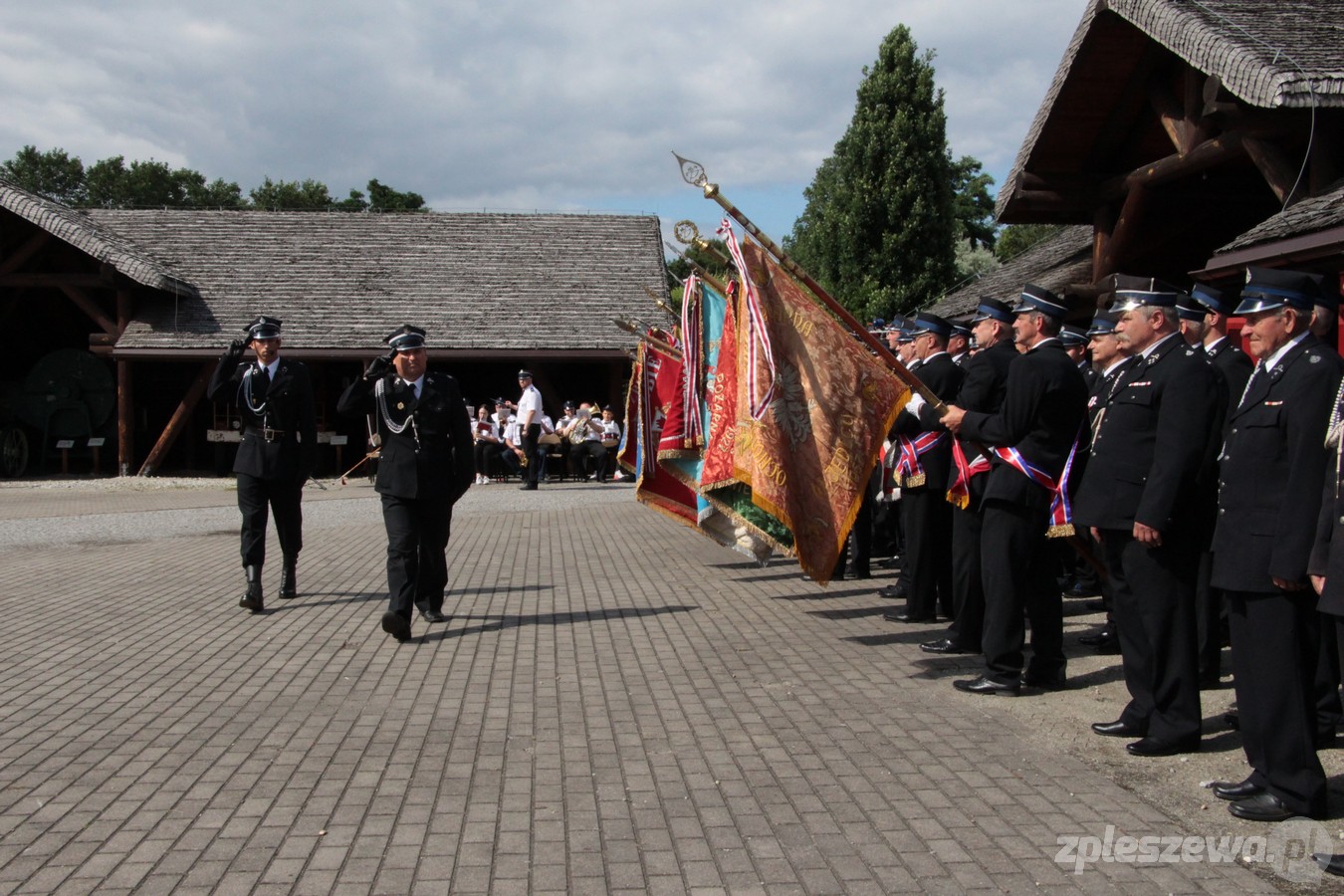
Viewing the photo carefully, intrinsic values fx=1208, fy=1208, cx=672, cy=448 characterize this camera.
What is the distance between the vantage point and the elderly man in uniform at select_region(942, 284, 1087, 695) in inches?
239

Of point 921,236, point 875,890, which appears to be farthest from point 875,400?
point 921,236

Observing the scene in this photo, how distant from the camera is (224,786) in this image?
15.9ft

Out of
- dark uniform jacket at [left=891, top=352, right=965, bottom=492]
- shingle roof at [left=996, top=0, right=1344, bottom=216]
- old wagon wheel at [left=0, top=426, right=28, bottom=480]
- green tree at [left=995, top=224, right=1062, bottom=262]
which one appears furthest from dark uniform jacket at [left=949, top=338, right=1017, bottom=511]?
green tree at [left=995, top=224, right=1062, bottom=262]

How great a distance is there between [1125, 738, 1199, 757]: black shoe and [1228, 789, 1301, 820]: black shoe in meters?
0.72

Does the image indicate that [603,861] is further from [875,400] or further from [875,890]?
[875,400]

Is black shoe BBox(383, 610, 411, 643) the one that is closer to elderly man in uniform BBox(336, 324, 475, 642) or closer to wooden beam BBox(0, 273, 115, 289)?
elderly man in uniform BBox(336, 324, 475, 642)

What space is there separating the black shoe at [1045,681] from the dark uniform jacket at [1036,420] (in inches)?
36.9

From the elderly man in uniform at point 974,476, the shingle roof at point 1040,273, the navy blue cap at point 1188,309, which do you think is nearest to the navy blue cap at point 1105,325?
the navy blue cap at point 1188,309

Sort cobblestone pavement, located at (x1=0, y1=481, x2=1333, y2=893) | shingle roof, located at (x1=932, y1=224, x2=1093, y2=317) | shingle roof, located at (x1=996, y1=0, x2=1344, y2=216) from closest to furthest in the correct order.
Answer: cobblestone pavement, located at (x1=0, y1=481, x2=1333, y2=893) → shingle roof, located at (x1=996, y1=0, x2=1344, y2=216) → shingle roof, located at (x1=932, y1=224, x2=1093, y2=317)

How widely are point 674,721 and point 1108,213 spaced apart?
36.3 feet

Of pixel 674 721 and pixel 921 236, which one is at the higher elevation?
pixel 921 236

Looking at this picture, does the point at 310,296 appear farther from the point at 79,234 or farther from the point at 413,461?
the point at 413,461

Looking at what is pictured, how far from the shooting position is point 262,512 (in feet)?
30.4

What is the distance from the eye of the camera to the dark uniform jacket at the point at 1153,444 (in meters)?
5.03
